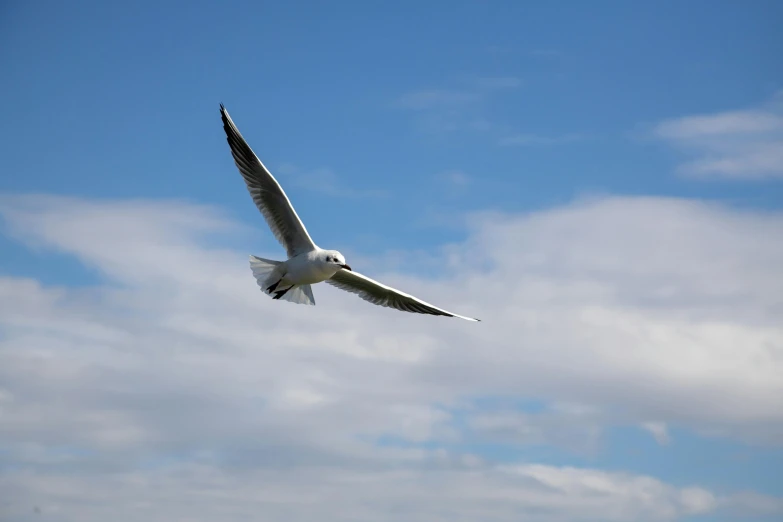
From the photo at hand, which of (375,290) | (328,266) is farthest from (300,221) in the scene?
(375,290)

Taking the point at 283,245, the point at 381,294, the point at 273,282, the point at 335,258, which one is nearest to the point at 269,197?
the point at 283,245

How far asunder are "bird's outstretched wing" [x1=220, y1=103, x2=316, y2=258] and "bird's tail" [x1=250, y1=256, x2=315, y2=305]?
536 mm

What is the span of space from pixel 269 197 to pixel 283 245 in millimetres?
1092

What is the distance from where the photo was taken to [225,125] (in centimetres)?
2406

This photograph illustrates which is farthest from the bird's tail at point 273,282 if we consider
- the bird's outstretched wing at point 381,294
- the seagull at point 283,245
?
the bird's outstretched wing at point 381,294

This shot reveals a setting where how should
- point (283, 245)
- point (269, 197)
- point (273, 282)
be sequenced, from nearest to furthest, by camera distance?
point (269, 197), point (273, 282), point (283, 245)

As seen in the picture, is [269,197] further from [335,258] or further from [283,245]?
[335,258]

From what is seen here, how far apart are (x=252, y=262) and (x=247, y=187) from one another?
1.53 meters

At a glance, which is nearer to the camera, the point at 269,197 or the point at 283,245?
the point at 269,197

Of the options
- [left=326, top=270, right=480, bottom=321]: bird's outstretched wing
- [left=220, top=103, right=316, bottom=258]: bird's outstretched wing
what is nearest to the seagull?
[left=220, top=103, right=316, bottom=258]: bird's outstretched wing

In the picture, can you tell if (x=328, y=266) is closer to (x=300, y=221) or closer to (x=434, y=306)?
(x=300, y=221)

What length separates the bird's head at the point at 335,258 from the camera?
76.9ft

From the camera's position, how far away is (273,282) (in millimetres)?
24156

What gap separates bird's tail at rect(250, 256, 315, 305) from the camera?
78.6 feet
